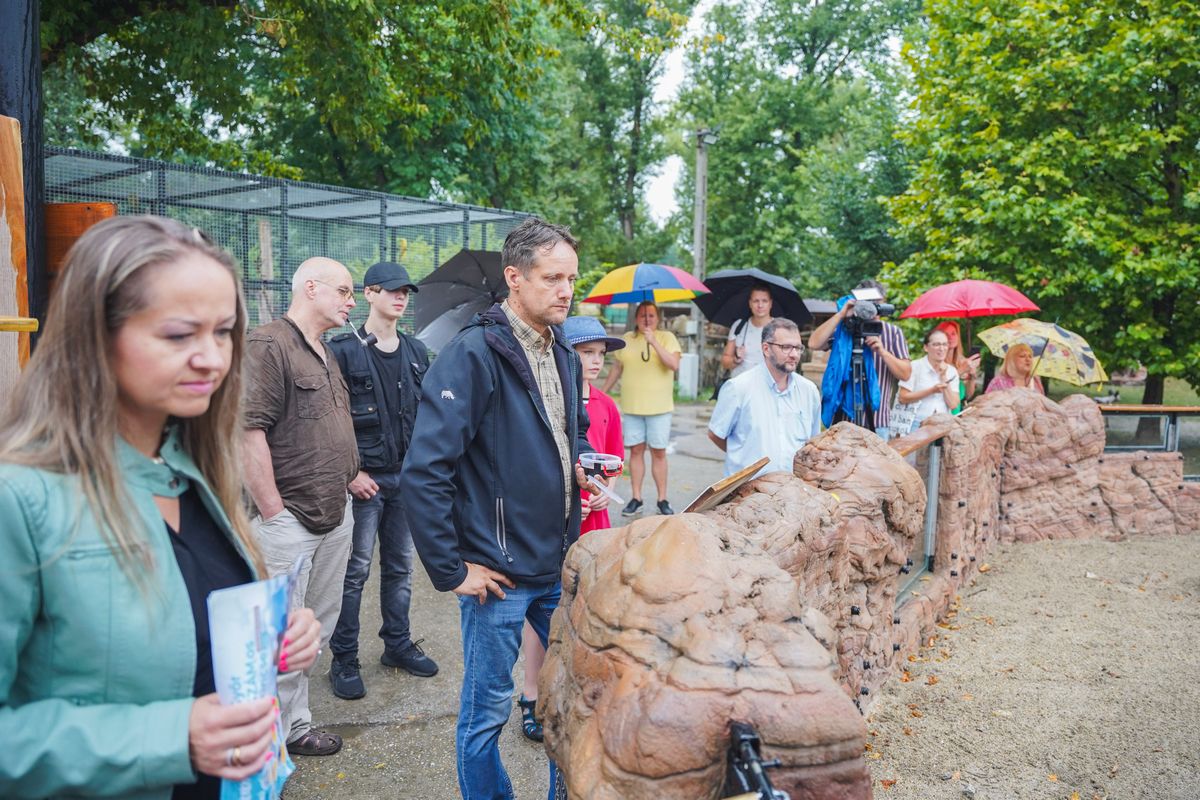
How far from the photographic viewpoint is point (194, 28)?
7461 mm

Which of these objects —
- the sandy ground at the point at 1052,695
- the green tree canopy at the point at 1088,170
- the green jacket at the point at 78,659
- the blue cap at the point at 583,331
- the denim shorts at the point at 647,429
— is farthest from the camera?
the green tree canopy at the point at 1088,170

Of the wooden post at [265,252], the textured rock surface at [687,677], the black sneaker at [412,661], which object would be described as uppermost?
the wooden post at [265,252]

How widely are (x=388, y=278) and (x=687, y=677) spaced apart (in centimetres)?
317

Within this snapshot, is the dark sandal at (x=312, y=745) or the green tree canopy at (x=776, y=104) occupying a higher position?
the green tree canopy at (x=776, y=104)

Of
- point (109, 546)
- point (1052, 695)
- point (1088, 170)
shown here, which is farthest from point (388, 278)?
point (1088, 170)

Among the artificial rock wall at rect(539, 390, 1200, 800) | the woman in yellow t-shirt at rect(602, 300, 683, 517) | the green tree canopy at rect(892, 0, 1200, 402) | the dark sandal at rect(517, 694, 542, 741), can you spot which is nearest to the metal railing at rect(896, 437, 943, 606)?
the artificial rock wall at rect(539, 390, 1200, 800)

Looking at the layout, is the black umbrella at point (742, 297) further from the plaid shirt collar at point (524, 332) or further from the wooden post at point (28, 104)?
the wooden post at point (28, 104)

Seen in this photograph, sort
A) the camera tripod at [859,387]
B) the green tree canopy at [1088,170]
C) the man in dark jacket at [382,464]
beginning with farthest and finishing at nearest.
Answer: the green tree canopy at [1088,170], the camera tripod at [859,387], the man in dark jacket at [382,464]

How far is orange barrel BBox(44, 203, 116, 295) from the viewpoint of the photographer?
3.09 meters

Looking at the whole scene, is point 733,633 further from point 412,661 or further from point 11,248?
point 412,661

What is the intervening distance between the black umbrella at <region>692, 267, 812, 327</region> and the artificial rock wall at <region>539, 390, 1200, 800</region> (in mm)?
2837

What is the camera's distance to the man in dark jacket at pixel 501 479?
2555 mm

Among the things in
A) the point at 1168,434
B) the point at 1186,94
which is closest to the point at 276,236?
the point at 1168,434

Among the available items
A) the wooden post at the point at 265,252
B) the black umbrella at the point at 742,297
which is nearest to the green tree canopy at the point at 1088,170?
the black umbrella at the point at 742,297
